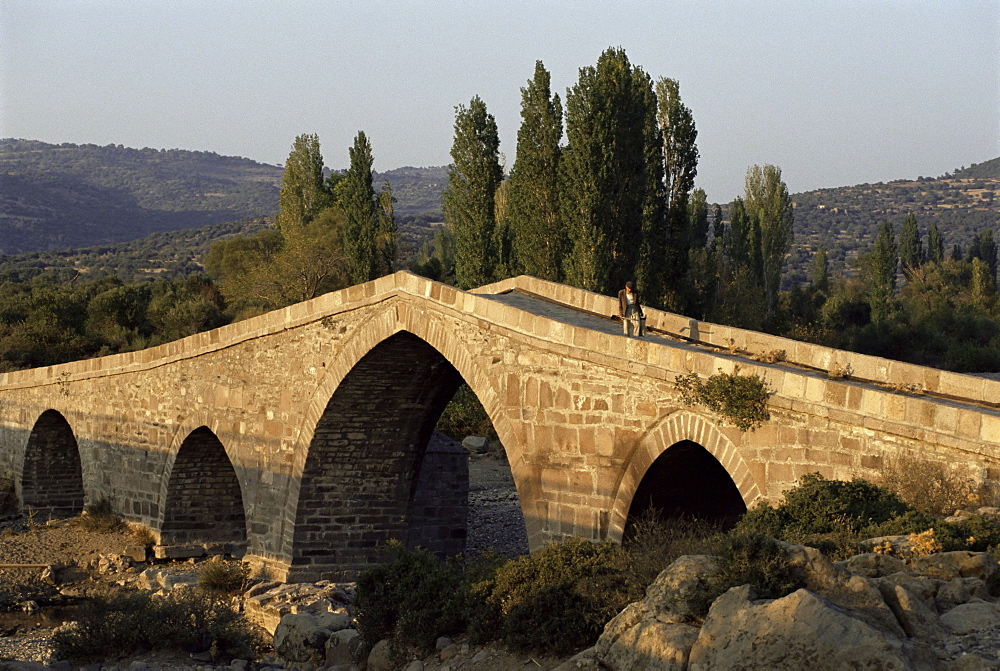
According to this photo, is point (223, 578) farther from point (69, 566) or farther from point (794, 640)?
point (794, 640)

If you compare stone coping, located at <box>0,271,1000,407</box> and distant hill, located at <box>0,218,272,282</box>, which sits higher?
distant hill, located at <box>0,218,272,282</box>

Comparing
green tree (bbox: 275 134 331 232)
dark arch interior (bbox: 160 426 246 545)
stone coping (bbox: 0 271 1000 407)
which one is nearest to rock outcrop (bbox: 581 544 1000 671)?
stone coping (bbox: 0 271 1000 407)

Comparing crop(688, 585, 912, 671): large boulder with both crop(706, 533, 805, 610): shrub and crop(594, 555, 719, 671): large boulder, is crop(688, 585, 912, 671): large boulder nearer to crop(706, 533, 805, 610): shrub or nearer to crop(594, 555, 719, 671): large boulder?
crop(594, 555, 719, 671): large boulder

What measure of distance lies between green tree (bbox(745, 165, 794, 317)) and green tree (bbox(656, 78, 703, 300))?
34.7 ft

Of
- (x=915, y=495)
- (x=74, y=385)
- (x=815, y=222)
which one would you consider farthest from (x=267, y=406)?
(x=815, y=222)

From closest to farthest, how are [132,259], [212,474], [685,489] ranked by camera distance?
[685,489] → [212,474] → [132,259]

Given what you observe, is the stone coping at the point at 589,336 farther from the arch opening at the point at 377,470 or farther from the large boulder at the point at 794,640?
the large boulder at the point at 794,640

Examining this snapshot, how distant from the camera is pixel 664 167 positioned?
2900cm

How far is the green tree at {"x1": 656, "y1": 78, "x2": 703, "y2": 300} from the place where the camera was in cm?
2730

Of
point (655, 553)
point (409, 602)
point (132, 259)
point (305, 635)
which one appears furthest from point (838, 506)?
point (132, 259)

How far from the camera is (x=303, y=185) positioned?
42.9 m

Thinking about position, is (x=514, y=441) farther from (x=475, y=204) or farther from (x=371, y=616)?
(x=475, y=204)

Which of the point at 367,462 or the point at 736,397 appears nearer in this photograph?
the point at 736,397

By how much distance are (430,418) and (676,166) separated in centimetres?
1395
